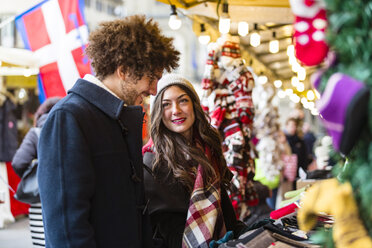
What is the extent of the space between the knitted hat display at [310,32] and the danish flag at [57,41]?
2880 mm

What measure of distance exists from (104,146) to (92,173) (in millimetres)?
144

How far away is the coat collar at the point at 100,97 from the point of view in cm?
169

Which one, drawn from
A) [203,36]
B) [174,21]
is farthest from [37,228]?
[203,36]

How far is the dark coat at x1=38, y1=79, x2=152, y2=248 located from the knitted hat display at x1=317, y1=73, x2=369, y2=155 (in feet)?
3.25

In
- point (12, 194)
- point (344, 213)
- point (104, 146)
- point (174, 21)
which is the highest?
point (174, 21)

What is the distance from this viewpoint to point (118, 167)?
170 centimetres

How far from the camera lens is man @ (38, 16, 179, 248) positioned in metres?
1.51

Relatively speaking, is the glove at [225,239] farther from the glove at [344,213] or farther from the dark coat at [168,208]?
the glove at [344,213]

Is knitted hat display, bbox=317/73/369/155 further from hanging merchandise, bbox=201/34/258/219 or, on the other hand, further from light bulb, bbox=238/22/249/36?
light bulb, bbox=238/22/249/36

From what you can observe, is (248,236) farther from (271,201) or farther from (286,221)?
(271,201)

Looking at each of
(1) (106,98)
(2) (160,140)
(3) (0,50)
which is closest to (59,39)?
(3) (0,50)

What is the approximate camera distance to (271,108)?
267 inches

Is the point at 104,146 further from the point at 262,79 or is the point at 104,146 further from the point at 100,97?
the point at 262,79

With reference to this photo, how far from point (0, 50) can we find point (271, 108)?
14.7 ft
